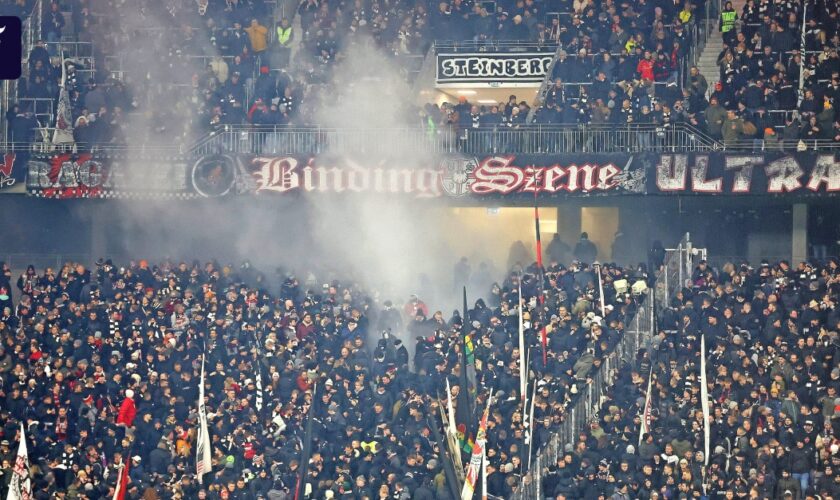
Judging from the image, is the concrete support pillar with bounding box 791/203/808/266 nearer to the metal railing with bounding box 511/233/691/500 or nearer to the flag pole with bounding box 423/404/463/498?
the metal railing with bounding box 511/233/691/500

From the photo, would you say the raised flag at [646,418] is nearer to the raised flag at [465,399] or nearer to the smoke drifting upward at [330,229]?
the raised flag at [465,399]

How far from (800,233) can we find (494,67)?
733cm

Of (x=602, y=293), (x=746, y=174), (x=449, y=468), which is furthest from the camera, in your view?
(x=746, y=174)

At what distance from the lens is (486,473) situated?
24250 millimetres

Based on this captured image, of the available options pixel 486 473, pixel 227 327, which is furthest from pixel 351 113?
pixel 486 473

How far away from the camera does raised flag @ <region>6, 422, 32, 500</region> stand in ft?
80.1

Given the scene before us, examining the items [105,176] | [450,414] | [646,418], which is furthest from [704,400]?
[105,176]

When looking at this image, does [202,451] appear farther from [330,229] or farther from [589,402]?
[330,229]

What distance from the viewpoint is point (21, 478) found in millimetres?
24516

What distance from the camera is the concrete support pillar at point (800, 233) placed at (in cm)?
3334

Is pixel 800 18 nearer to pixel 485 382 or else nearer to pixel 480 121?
pixel 480 121

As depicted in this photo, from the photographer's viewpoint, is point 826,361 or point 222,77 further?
point 222,77

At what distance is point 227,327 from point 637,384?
7.15 metres

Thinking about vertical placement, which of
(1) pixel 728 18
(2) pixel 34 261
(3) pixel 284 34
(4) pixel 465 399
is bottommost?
(4) pixel 465 399
